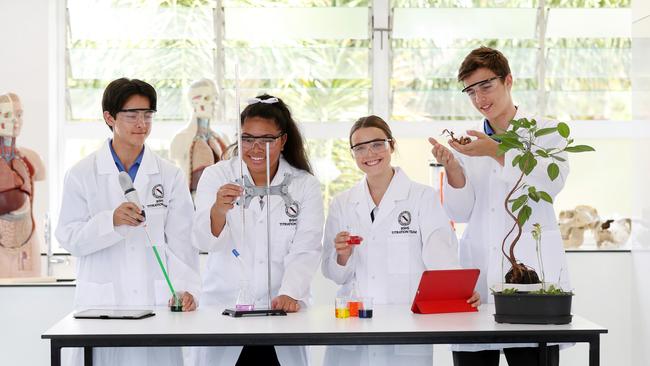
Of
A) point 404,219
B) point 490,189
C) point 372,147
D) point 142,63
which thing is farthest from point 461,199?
point 142,63

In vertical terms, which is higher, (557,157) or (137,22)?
(137,22)

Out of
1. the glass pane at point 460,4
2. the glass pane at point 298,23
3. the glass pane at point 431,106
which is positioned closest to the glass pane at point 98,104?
the glass pane at point 298,23

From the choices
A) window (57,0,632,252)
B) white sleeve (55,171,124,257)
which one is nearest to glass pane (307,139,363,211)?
window (57,0,632,252)

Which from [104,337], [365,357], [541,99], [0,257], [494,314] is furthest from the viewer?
[541,99]

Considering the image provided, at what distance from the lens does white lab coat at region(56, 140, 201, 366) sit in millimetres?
3285

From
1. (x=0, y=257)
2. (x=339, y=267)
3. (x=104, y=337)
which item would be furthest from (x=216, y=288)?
(x=0, y=257)

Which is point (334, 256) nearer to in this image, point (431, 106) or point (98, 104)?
point (431, 106)

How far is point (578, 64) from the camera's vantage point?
559 centimetres

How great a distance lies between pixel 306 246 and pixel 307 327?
1.97 feet

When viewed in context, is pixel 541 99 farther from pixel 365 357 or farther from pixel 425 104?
pixel 365 357

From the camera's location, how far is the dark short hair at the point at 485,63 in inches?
133

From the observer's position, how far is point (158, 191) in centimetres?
339

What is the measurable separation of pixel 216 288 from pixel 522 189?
107 centimetres

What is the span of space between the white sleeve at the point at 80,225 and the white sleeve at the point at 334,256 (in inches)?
26.8
